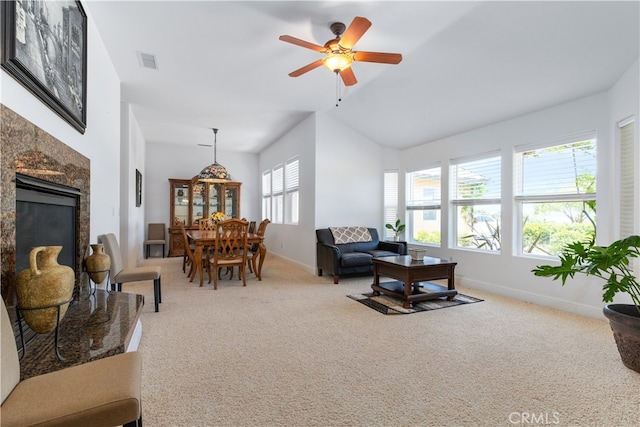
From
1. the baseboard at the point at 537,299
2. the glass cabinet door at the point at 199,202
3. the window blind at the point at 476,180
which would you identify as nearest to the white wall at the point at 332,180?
the window blind at the point at 476,180

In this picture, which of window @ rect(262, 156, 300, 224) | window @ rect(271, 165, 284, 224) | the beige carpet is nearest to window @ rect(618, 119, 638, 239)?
the beige carpet

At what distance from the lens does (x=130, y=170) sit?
17.2 ft

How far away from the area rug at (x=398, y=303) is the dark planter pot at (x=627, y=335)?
5.19 ft

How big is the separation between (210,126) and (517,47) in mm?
5369

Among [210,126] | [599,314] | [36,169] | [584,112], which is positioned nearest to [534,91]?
[584,112]

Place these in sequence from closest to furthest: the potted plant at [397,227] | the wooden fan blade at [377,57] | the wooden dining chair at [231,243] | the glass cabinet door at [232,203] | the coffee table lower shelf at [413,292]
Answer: the wooden fan blade at [377,57] → the coffee table lower shelf at [413,292] → the wooden dining chair at [231,243] → the potted plant at [397,227] → the glass cabinet door at [232,203]

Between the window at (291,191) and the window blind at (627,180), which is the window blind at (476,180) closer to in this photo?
the window blind at (627,180)

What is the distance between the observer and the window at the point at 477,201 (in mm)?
4504

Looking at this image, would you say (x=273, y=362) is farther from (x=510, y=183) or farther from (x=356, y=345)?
(x=510, y=183)

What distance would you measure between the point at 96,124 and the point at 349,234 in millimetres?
3725

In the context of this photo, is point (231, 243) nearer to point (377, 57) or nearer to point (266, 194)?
point (377, 57)

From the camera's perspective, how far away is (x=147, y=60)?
3725 mm

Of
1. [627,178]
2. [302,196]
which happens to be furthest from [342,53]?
[302,196]

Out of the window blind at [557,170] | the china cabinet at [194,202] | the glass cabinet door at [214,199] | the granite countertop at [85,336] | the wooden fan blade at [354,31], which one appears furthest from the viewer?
the glass cabinet door at [214,199]
